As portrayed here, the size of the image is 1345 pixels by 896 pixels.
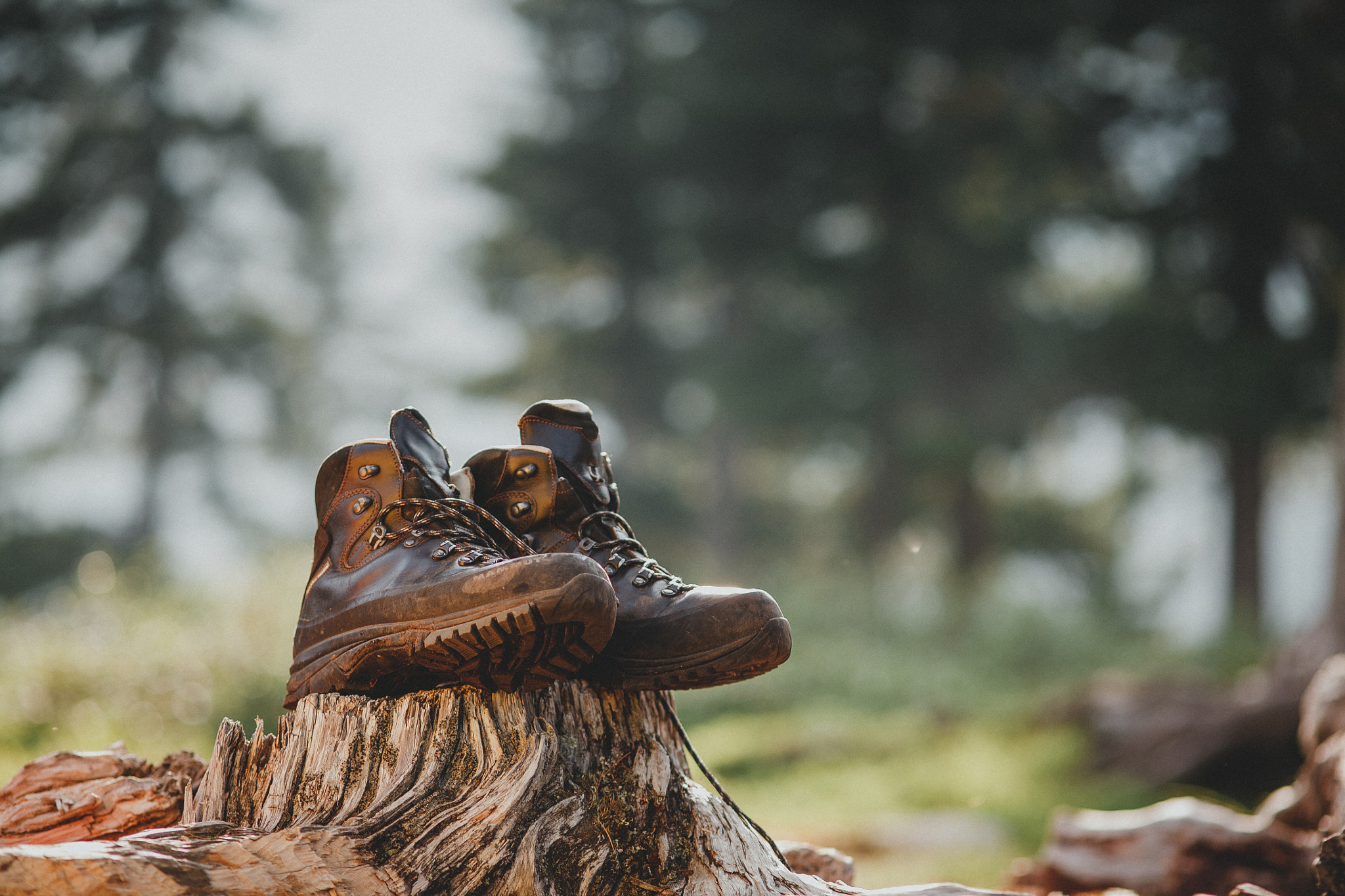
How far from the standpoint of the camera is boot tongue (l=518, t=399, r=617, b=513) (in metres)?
2.14

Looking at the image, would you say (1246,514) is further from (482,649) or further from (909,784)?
(482,649)

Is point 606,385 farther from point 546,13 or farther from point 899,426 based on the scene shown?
point 546,13

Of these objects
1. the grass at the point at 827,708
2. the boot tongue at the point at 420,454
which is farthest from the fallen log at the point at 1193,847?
the boot tongue at the point at 420,454

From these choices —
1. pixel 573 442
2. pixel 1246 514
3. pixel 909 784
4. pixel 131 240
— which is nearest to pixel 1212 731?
pixel 909 784

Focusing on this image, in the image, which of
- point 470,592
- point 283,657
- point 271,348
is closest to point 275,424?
point 271,348

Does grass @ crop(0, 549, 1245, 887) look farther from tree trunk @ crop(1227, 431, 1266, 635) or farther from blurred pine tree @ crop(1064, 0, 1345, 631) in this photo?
blurred pine tree @ crop(1064, 0, 1345, 631)

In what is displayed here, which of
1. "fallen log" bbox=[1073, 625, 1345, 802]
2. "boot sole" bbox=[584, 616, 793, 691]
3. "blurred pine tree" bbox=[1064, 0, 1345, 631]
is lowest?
"boot sole" bbox=[584, 616, 793, 691]

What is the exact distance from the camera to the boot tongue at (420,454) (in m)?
1.95

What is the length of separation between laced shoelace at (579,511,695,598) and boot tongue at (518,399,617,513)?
0.05 meters

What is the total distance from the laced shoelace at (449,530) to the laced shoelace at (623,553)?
168 mm

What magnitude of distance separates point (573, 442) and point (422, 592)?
0.59m

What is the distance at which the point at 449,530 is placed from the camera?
1892mm

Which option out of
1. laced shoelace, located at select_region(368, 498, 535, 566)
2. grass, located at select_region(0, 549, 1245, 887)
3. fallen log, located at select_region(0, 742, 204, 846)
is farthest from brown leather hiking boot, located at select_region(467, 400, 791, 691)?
grass, located at select_region(0, 549, 1245, 887)

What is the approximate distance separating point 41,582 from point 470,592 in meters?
14.1
